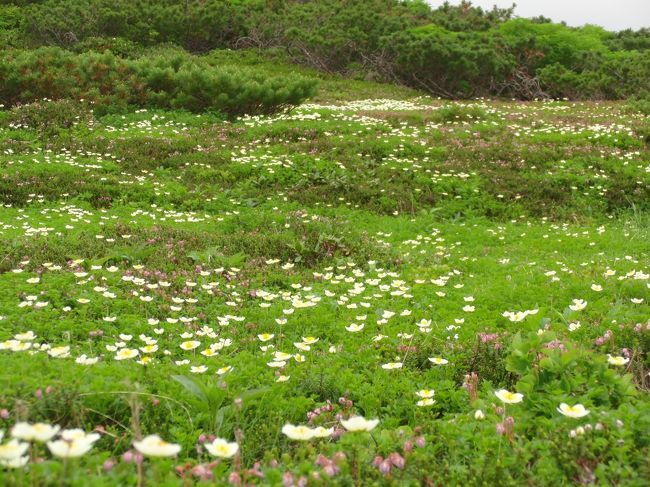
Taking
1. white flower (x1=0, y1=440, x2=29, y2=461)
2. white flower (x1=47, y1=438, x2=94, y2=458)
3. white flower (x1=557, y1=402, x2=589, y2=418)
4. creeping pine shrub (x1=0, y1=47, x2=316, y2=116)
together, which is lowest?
white flower (x1=557, y1=402, x2=589, y2=418)

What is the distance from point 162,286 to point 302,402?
10.5 feet

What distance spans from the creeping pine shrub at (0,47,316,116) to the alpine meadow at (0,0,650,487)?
9 cm

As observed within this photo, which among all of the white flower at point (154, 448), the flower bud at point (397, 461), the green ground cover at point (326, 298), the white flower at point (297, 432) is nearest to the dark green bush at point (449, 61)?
the green ground cover at point (326, 298)

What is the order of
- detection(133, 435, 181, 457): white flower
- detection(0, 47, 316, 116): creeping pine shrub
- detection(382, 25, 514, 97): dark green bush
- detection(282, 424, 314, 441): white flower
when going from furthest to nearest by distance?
detection(382, 25, 514, 97): dark green bush < detection(0, 47, 316, 116): creeping pine shrub < detection(282, 424, 314, 441): white flower < detection(133, 435, 181, 457): white flower

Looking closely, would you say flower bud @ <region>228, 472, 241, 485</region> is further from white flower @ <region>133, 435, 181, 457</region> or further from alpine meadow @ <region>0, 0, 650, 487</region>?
white flower @ <region>133, 435, 181, 457</region>

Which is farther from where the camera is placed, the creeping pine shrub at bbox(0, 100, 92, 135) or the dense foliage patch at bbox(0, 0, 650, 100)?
the dense foliage patch at bbox(0, 0, 650, 100)

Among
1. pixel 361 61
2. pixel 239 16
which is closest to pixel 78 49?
pixel 239 16

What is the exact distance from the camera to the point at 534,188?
1240 centimetres

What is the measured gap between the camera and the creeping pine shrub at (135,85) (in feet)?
57.8

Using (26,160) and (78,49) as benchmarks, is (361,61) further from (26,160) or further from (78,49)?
(26,160)

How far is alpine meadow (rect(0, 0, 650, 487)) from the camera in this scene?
8.48 ft

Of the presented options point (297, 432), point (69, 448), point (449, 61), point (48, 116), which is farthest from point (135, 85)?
point (69, 448)

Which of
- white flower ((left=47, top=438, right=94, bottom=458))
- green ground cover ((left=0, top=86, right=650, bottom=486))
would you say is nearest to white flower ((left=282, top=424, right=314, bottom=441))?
green ground cover ((left=0, top=86, right=650, bottom=486))

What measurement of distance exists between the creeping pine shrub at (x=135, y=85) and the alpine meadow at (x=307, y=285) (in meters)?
0.09
